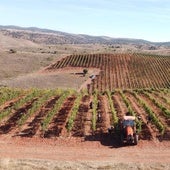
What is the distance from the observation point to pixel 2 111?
37.6m

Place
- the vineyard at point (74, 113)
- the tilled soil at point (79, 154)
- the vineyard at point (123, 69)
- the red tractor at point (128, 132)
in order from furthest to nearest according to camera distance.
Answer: the vineyard at point (123, 69), the vineyard at point (74, 113), the red tractor at point (128, 132), the tilled soil at point (79, 154)

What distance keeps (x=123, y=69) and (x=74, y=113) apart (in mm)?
55735

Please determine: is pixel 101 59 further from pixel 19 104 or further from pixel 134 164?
pixel 134 164

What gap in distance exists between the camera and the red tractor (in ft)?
92.7

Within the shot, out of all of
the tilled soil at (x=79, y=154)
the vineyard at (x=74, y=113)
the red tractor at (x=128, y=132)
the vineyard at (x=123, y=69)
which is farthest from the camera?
the vineyard at (x=123, y=69)

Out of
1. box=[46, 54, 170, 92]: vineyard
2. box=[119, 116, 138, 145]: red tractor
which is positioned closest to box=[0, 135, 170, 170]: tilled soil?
box=[119, 116, 138, 145]: red tractor

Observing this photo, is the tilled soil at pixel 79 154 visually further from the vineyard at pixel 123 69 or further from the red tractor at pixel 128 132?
the vineyard at pixel 123 69

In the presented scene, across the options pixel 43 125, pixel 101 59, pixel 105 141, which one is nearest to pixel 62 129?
pixel 43 125

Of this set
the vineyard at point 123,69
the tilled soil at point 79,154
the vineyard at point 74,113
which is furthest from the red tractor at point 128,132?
the vineyard at point 123,69

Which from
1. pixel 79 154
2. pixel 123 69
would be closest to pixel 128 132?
pixel 79 154

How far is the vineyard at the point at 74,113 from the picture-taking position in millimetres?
31375

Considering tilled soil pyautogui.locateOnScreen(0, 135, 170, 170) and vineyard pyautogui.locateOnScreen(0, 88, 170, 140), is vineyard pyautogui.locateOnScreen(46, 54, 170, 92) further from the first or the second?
tilled soil pyautogui.locateOnScreen(0, 135, 170, 170)

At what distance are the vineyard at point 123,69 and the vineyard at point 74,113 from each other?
75.8 ft

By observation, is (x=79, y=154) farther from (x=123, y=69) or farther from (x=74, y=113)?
(x=123, y=69)
